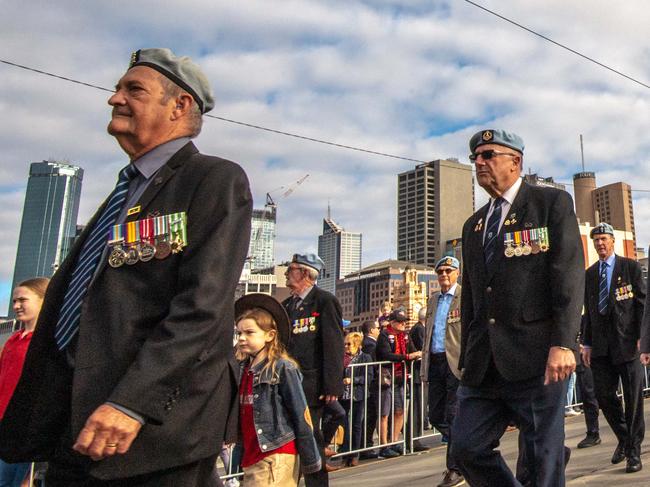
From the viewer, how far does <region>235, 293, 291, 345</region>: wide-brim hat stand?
15.4ft

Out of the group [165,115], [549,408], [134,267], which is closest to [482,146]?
[549,408]

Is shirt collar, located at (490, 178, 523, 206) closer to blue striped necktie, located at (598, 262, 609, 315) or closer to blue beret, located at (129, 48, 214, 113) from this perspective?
blue beret, located at (129, 48, 214, 113)

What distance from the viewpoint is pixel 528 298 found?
3.65 m

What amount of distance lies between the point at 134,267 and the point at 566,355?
7.56 ft

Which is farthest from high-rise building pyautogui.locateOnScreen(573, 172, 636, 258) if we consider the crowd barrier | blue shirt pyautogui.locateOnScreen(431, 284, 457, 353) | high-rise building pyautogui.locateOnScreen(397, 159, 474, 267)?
blue shirt pyautogui.locateOnScreen(431, 284, 457, 353)

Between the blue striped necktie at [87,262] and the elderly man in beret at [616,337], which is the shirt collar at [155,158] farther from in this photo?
the elderly man in beret at [616,337]

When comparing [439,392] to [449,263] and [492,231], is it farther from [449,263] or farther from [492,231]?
[492,231]

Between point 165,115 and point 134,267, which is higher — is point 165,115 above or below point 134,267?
above

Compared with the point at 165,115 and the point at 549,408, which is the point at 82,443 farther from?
the point at 549,408

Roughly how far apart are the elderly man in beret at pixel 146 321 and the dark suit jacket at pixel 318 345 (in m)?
3.77

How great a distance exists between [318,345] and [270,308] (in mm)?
1439

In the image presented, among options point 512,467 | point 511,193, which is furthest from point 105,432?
point 512,467

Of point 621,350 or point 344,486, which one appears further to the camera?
point 344,486

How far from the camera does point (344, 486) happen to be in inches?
266
